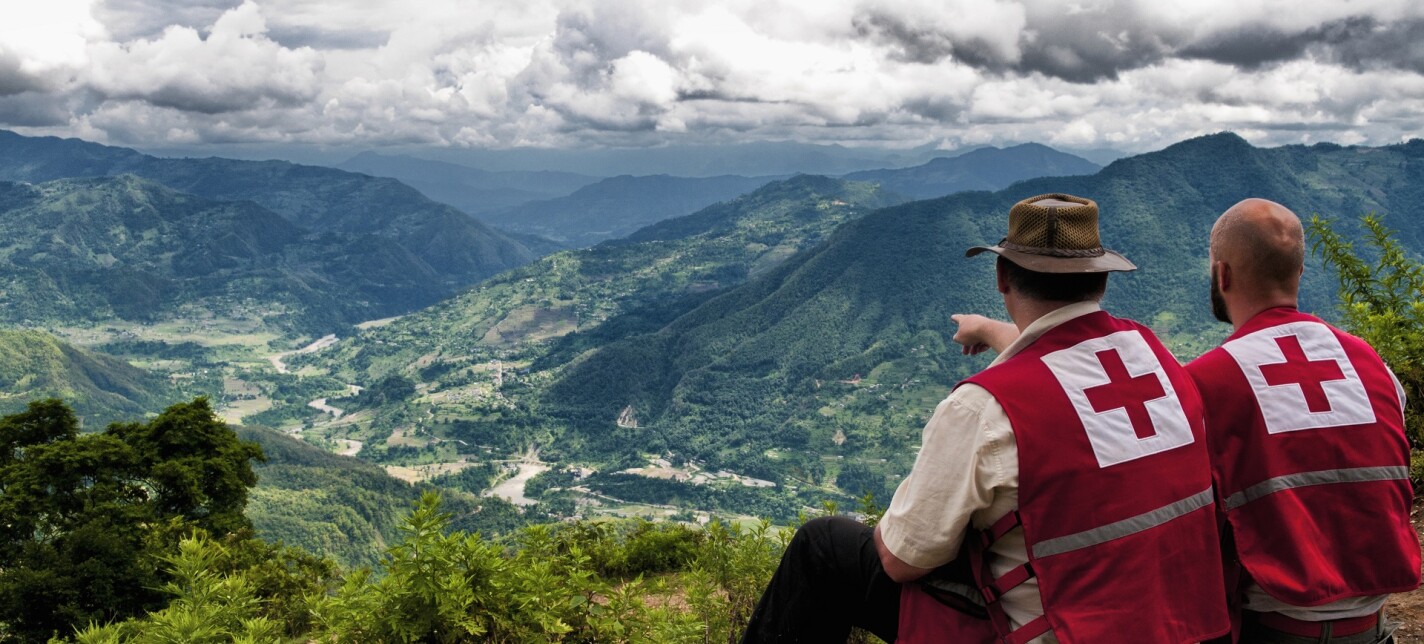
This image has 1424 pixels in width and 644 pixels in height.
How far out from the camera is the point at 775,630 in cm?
361

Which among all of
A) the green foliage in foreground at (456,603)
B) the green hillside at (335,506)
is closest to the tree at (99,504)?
the green foliage in foreground at (456,603)

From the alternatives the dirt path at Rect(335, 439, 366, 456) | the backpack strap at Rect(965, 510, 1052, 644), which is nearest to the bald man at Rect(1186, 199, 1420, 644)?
the backpack strap at Rect(965, 510, 1052, 644)

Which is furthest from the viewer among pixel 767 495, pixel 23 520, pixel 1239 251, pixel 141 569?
pixel 767 495

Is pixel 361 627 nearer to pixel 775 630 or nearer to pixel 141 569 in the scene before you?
pixel 775 630

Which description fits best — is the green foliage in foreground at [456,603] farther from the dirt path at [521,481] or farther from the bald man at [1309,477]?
the dirt path at [521,481]

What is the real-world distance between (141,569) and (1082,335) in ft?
60.4

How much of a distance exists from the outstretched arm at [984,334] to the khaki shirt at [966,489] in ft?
2.62

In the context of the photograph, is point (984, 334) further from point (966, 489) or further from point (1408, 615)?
point (1408, 615)

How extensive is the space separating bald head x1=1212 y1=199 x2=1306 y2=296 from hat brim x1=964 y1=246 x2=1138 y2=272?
99cm

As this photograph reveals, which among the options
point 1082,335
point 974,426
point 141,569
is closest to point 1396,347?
point 1082,335

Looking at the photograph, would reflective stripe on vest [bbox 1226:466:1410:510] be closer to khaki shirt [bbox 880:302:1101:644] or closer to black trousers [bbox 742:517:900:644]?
khaki shirt [bbox 880:302:1101:644]

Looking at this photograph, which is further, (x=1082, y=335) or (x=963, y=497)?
(x=1082, y=335)

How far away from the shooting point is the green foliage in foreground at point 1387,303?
6.54m

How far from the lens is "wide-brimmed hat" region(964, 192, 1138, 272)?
2.87m
